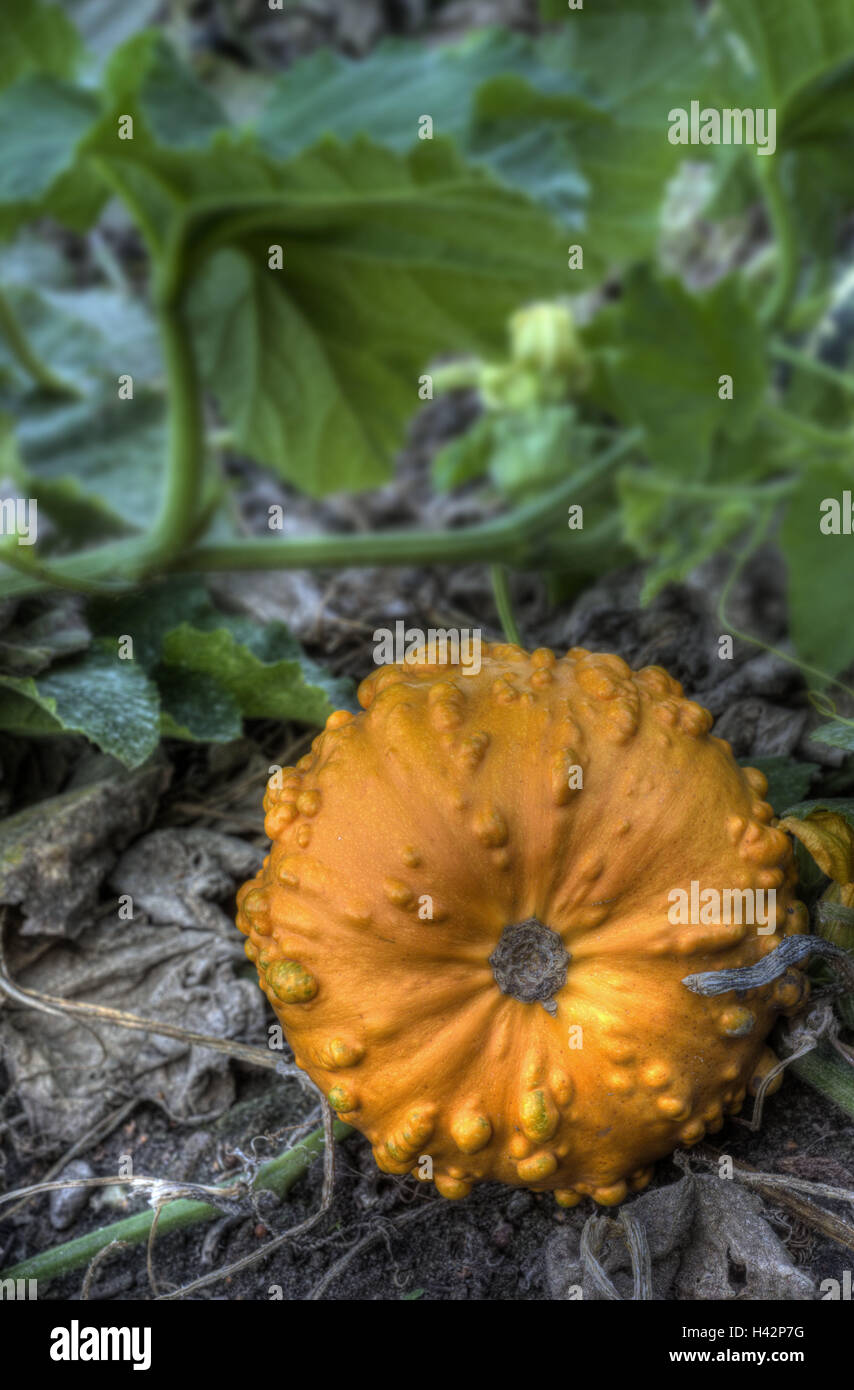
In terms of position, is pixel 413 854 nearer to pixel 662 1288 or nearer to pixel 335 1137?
pixel 335 1137

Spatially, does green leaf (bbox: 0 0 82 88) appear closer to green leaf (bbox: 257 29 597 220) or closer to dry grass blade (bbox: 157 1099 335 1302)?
green leaf (bbox: 257 29 597 220)

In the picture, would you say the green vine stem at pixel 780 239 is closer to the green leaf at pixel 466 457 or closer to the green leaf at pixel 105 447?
the green leaf at pixel 466 457

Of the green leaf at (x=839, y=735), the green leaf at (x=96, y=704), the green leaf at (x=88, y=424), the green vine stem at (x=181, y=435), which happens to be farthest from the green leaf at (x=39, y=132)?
the green leaf at (x=839, y=735)

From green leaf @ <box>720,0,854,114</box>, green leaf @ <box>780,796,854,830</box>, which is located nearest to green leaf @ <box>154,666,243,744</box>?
green leaf @ <box>780,796,854,830</box>

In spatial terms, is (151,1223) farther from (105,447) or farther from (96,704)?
(105,447)

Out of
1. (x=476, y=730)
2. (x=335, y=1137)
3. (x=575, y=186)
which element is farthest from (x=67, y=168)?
(x=335, y=1137)
